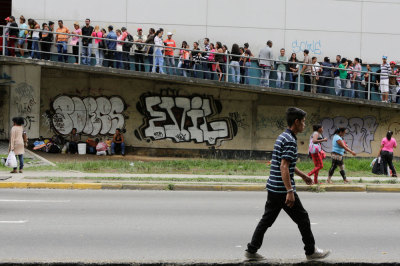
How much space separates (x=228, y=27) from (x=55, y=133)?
859 centimetres

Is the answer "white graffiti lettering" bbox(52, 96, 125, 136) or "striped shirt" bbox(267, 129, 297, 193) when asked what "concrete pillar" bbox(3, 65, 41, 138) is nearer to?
"white graffiti lettering" bbox(52, 96, 125, 136)

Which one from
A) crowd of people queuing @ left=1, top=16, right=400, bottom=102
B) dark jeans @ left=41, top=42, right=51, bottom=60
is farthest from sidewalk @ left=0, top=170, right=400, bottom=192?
dark jeans @ left=41, top=42, right=51, bottom=60

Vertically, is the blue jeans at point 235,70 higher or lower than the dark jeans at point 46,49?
lower

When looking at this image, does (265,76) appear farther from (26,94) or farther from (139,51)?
(26,94)

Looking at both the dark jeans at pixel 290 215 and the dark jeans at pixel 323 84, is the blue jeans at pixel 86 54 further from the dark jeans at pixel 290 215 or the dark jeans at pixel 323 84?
the dark jeans at pixel 290 215

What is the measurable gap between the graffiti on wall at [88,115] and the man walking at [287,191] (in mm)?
18824

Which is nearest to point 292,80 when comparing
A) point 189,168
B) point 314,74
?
point 314,74

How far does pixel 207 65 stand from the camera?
23.2 metres

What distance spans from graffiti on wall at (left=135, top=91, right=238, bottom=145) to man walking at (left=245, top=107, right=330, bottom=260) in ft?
60.2

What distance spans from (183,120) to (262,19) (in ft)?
18.1

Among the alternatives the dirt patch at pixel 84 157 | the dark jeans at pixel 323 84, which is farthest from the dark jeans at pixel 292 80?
the dirt patch at pixel 84 157

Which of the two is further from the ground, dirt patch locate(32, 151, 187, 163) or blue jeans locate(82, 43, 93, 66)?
blue jeans locate(82, 43, 93, 66)

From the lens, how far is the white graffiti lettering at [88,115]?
25.2m

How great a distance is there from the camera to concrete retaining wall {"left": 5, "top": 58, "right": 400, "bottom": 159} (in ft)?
82.5
